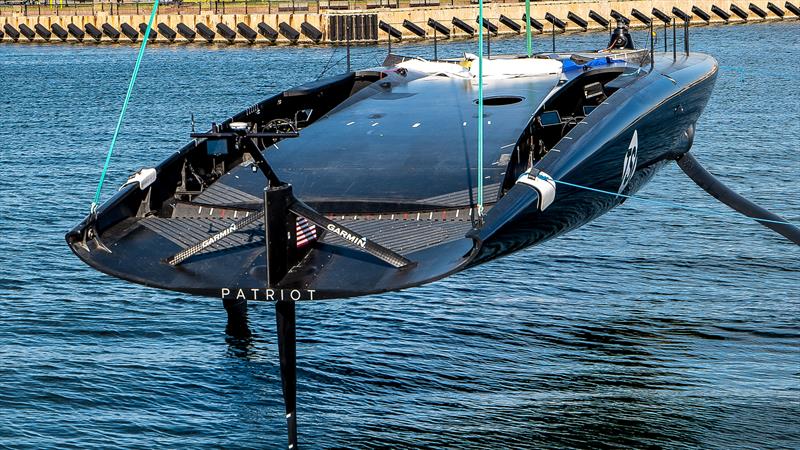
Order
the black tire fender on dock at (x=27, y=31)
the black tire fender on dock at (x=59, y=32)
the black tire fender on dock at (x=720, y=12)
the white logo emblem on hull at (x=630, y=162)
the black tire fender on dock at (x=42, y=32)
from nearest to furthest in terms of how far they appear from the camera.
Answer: the white logo emblem on hull at (x=630, y=162) → the black tire fender on dock at (x=59, y=32) → the black tire fender on dock at (x=42, y=32) → the black tire fender on dock at (x=27, y=31) → the black tire fender on dock at (x=720, y=12)

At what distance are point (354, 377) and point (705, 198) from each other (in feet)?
54.9

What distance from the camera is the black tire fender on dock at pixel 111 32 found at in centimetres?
8938

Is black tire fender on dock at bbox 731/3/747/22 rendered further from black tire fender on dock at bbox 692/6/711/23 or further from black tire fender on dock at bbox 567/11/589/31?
black tire fender on dock at bbox 567/11/589/31

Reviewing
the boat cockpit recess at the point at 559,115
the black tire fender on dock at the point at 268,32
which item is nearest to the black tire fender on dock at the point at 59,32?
the black tire fender on dock at the point at 268,32

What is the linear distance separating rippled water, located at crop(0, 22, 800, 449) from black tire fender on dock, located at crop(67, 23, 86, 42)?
2296 inches

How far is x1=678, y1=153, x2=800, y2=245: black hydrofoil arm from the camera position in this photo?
77.7 ft

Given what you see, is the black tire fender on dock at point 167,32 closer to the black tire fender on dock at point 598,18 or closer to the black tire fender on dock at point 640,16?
the black tire fender on dock at point 598,18

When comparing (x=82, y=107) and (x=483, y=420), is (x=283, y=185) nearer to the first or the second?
(x=483, y=420)

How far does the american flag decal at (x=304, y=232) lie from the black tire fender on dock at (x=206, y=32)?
244ft

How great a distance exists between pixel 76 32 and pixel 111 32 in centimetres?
332

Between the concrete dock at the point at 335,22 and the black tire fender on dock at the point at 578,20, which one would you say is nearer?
the concrete dock at the point at 335,22

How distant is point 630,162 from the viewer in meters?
20.0

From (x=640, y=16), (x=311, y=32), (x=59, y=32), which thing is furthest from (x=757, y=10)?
(x=59, y=32)

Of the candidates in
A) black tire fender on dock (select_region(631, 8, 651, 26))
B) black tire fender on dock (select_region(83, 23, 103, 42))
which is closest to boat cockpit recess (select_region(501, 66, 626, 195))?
black tire fender on dock (select_region(631, 8, 651, 26))
